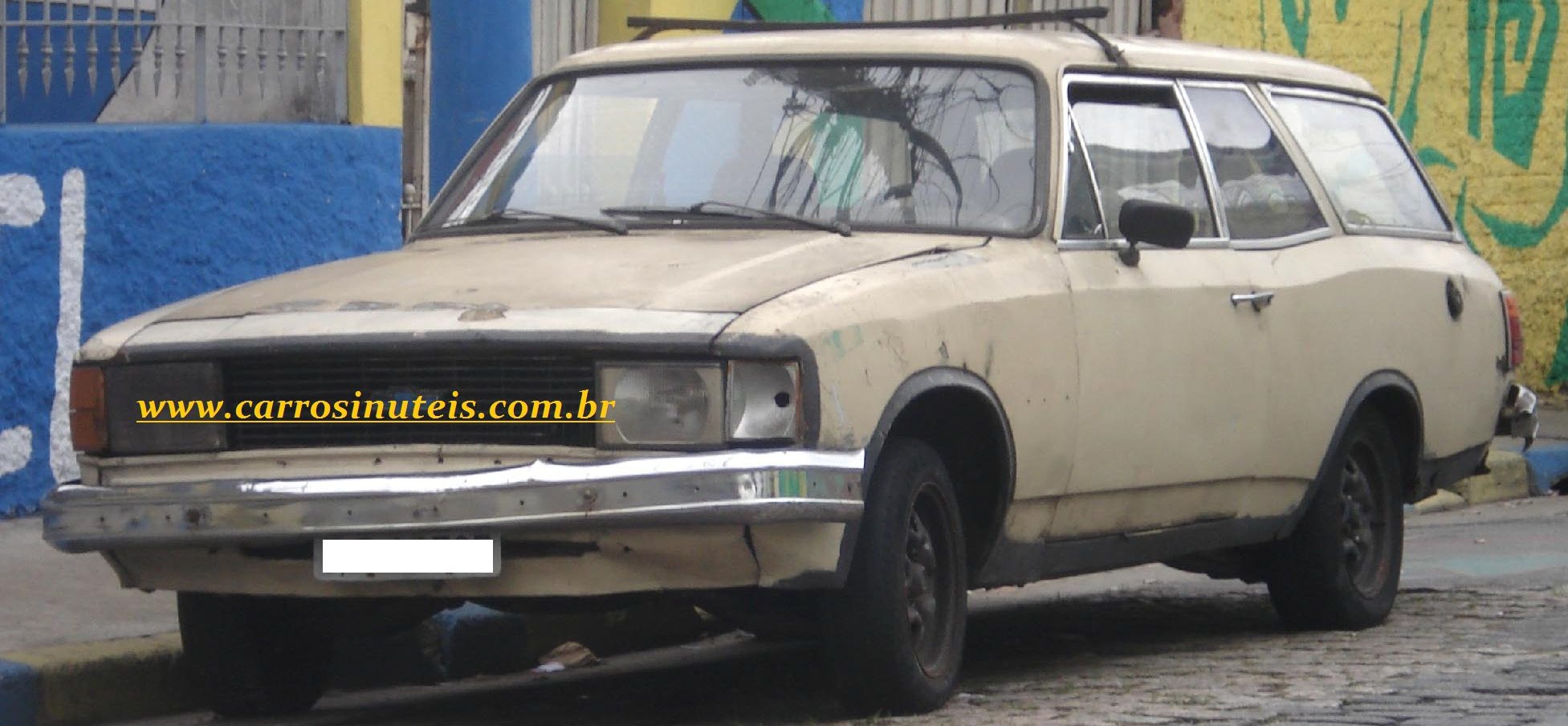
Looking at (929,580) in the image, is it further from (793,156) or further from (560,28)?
(560,28)

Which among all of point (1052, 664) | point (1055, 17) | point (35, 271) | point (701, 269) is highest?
point (1055, 17)

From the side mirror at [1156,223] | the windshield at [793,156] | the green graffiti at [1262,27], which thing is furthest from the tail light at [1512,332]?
the green graffiti at [1262,27]

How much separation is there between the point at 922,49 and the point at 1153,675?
5.53 ft

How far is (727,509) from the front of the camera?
5043 millimetres

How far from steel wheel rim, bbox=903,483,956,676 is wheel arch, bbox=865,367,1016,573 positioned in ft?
0.55

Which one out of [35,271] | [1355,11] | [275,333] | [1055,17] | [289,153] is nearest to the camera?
[275,333]

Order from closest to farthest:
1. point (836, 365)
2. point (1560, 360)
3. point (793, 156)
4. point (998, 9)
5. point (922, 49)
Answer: point (836, 365)
point (793, 156)
point (922, 49)
point (998, 9)
point (1560, 360)

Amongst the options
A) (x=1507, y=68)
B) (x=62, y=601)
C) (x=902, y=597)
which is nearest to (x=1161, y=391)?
(x=902, y=597)

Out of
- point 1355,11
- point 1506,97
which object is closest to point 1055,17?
point 1355,11

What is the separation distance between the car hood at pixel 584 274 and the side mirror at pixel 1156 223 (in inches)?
19.1

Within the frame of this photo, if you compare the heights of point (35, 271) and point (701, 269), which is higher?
point (701, 269)

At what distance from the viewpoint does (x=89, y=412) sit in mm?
5617

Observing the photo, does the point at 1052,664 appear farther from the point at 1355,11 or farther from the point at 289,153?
the point at 1355,11

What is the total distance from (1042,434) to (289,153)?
4695 millimetres
